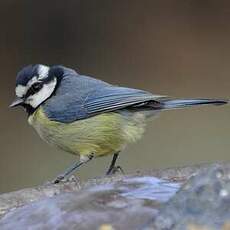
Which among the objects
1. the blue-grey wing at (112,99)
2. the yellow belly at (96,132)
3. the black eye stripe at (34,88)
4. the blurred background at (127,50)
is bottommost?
the blurred background at (127,50)

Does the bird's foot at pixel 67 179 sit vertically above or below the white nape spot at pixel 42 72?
below

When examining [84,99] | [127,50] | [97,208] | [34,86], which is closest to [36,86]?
[34,86]

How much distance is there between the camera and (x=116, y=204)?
2660 millimetres

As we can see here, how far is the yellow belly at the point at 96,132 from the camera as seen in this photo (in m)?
4.22

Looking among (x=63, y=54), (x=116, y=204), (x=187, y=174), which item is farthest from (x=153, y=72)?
(x=116, y=204)

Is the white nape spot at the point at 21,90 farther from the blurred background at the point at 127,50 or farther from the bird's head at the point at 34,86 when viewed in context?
the blurred background at the point at 127,50

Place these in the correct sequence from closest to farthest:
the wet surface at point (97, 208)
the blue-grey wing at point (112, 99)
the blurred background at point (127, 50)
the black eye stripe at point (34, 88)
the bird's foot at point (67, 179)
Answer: the wet surface at point (97, 208) < the bird's foot at point (67, 179) < the blue-grey wing at point (112, 99) < the black eye stripe at point (34, 88) < the blurred background at point (127, 50)

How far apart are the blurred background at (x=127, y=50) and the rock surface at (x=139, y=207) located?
3.50 metres

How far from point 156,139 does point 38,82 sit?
228 cm

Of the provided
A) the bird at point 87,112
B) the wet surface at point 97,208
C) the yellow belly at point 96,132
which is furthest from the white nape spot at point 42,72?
the wet surface at point 97,208

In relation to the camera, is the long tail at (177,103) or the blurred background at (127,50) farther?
the blurred background at (127,50)

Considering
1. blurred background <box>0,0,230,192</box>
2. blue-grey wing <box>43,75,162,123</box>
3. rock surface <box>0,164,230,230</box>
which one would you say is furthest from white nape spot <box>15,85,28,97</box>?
blurred background <box>0,0,230,192</box>

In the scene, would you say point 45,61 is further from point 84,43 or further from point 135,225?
point 135,225

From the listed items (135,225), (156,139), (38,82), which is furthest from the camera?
(156,139)
